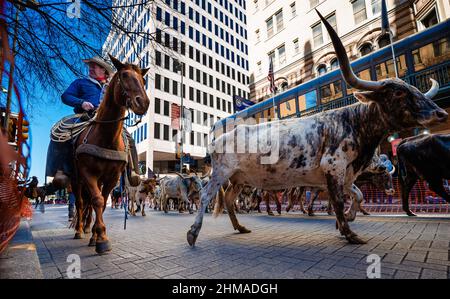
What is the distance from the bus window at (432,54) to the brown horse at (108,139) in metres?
15.6

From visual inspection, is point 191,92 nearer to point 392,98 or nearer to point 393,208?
point 393,208

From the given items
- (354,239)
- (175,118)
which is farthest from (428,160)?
(175,118)

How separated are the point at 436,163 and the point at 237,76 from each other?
5188 cm

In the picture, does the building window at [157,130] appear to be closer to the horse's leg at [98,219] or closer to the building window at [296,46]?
the building window at [296,46]

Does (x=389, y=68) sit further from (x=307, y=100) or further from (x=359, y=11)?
(x=359, y=11)

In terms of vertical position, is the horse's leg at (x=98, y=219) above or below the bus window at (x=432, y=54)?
below

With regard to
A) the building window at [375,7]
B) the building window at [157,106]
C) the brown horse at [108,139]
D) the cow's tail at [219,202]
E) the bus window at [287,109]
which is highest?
the building window at [375,7]

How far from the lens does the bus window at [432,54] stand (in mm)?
11562

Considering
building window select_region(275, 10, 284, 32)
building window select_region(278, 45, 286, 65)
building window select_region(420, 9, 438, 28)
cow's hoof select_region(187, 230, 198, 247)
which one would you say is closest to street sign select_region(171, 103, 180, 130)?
→ building window select_region(278, 45, 286, 65)

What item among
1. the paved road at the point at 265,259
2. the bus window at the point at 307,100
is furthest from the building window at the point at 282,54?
the paved road at the point at 265,259
